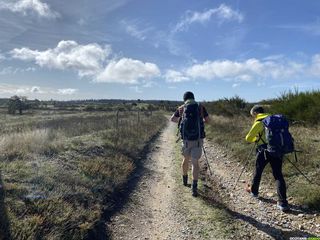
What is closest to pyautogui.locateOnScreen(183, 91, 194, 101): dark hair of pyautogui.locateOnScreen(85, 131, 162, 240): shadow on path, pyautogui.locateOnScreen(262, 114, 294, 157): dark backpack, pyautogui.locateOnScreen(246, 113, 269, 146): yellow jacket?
pyautogui.locateOnScreen(246, 113, 269, 146): yellow jacket

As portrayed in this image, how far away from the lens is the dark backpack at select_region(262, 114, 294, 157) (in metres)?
6.59

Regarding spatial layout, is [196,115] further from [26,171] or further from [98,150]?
[98,150]

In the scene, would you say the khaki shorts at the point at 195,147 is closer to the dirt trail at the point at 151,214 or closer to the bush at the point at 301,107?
the dirt trail at the point at 151,214

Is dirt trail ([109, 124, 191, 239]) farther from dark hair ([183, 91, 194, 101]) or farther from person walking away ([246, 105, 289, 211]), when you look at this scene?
dark hair ([183, 91, 194, 101])

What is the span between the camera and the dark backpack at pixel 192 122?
7.57 m

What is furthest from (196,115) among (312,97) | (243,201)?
(312,97)

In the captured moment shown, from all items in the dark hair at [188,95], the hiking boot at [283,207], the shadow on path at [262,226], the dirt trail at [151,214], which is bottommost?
A: the dirt trail at [151,214]

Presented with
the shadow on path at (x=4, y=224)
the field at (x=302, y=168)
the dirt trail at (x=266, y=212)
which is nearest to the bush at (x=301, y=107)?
the field at (x=302, y=168)

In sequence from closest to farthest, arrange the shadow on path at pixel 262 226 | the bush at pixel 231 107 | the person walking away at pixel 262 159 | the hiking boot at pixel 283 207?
the shadow on path at pixel 262 226 < the hiking boot at pixel 283 207 < the person walking away at pixel 262 159 < the bush at pixel 231 107

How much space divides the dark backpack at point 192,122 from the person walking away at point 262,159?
109cm

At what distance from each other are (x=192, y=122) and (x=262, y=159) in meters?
1.73

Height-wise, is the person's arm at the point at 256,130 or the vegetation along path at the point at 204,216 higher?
the person's arm at the point at 256,130

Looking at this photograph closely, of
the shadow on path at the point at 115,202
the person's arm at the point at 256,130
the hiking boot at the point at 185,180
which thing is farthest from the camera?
the hiking boot at the point at 185,180

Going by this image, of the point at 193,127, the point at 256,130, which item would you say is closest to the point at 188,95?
the point at 193,127
